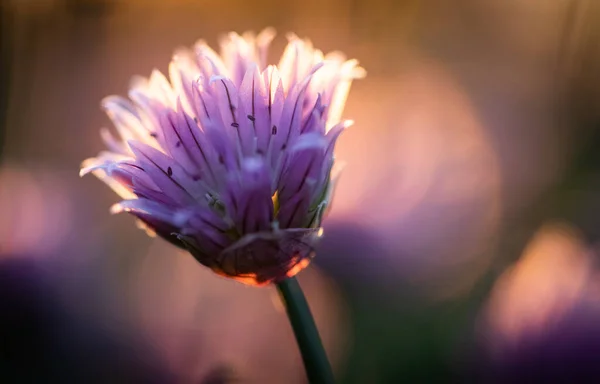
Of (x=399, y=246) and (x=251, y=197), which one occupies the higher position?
(x=251, y=197)

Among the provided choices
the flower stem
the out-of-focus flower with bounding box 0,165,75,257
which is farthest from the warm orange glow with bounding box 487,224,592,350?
the out-of-focus flower with bounding box 0,165,75,257

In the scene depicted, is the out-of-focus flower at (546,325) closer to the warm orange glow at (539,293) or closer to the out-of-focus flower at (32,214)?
the warm orange glow at (539,293)

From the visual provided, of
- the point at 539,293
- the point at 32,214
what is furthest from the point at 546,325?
the point at 32,214

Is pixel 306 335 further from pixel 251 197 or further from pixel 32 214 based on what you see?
pixel 32 214

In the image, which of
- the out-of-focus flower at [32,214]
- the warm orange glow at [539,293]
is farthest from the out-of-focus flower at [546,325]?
the out-of-focus flower at [32,214]

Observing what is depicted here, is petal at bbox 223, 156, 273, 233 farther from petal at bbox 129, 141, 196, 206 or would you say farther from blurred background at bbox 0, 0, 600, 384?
A: blurred background at bbox 0, 0, 600, 384
